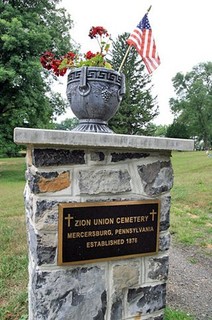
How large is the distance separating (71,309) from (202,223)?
12.1ft

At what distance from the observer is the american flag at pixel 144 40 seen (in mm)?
2258

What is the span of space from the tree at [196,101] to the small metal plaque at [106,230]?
31691 mm

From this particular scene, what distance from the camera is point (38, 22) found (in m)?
11.9

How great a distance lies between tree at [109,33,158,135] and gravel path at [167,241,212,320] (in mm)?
19773

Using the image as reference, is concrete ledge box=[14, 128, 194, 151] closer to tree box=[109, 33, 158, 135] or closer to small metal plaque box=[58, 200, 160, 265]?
small metal plaque box=[58, 200, 160, 265]

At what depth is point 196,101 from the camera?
107 ft

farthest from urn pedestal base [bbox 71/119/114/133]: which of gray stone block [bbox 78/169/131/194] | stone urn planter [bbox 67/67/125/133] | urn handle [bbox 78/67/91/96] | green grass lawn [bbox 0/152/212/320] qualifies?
green grass lawn [bbox 0/152/212/320]

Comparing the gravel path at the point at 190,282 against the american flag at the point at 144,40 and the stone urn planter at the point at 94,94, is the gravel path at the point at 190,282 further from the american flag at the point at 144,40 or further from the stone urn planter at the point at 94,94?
the american flag at the point at 144,40

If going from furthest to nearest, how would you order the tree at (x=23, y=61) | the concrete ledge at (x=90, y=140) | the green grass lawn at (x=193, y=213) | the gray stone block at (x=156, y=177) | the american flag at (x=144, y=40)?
the tree at (x=23, y=61)
the green grass lawn at (x=193, y=213)
the american flag at (x=144, y=40)
the gray stone block at (x=156, y=177)
the concrete ledge at (x=90, y=140)

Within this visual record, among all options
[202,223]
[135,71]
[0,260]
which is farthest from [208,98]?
[0,260]

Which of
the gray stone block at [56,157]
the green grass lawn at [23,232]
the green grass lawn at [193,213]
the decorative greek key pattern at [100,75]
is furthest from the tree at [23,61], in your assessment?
the gray stone block at [56,157]

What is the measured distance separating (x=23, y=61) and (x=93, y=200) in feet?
34.7

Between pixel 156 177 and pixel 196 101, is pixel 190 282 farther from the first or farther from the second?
pixel 196 101

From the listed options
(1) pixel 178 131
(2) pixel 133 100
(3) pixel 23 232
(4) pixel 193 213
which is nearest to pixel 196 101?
(1) pixel 178 131
